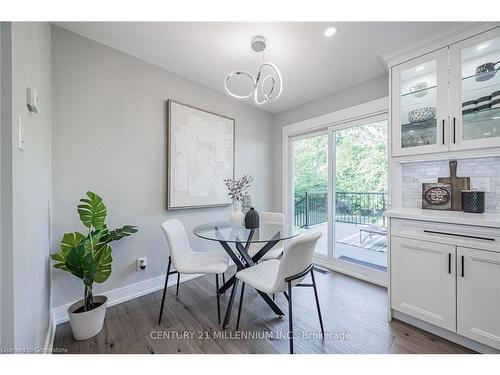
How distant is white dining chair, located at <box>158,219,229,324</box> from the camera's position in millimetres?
1770

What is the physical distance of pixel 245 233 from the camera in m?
1.90

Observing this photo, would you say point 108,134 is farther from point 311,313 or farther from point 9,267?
point 311,313

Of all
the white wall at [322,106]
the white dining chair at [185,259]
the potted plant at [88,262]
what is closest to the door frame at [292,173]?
the white wall at [322,106]

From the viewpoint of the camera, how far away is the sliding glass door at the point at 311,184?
10.2 feet

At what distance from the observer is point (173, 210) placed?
Answer: 8.00ft

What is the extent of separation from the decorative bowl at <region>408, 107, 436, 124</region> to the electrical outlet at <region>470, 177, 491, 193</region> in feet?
2.19

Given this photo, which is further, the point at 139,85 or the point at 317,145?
the point at 317,145

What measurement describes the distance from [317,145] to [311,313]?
2.33m

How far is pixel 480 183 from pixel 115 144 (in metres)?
3.39

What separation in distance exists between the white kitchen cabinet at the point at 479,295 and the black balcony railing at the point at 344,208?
1.17 metres

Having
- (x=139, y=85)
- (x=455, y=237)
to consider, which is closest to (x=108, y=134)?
(x=139, y=85)

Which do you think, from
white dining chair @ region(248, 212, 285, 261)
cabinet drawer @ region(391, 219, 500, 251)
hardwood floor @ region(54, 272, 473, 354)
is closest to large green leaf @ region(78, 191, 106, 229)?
hardwood floor @ region(54, 272, 473, 354)

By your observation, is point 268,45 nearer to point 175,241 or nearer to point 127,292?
point 175,241

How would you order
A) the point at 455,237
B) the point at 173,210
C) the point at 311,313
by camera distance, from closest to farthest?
the point at 455,237 < the point at 311,313 < the point at 173,210
